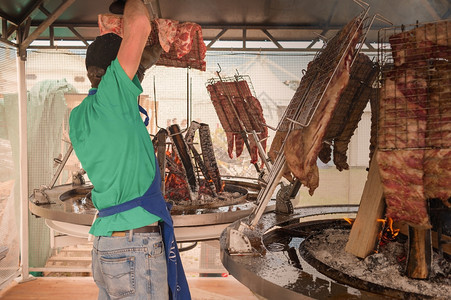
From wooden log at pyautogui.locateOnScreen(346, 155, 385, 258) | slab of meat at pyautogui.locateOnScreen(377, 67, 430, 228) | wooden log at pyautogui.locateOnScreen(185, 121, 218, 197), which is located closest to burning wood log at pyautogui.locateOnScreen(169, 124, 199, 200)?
wooden log at pyautogui.locateOnScreen(185, 121, 218, 197)

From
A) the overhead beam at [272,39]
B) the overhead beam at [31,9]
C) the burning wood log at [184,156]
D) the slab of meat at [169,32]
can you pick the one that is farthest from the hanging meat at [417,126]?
the overhead beam at [31,9]

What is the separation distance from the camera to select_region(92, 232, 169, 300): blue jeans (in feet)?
5.71

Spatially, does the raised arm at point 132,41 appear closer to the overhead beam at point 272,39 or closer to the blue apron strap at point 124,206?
the blue apron strap at point 124,206

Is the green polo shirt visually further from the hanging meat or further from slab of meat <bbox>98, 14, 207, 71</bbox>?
slab of meat <bbox>98, 14, 207, 71</bbox>

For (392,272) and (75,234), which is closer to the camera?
(392,272)

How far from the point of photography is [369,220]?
2.24 meters

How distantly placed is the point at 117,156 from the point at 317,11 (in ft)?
15.9

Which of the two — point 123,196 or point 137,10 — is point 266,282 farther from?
point 137,10

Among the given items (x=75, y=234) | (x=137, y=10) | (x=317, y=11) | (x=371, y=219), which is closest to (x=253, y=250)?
(x=371, y=219)

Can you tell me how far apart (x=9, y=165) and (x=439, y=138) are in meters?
5.33

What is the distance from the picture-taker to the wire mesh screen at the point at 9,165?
5.08 meters

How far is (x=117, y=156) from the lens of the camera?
5.60 ft

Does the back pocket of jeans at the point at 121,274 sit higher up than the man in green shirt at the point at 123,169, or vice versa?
the man in green shirt at the point at 123,169

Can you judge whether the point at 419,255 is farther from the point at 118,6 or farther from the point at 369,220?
the point at 118,6
